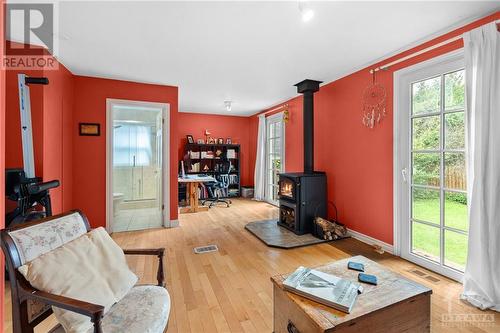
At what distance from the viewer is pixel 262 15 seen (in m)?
1.99

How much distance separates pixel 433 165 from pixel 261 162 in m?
3.92

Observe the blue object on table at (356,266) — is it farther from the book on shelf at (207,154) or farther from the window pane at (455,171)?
the book on shelf at (207,154)

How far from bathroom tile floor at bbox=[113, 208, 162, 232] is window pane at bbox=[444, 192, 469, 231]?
389 cm

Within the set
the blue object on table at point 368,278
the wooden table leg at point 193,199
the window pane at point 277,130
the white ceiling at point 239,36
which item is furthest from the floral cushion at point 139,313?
the window pane at point 277,130

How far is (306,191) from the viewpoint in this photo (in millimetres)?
3523

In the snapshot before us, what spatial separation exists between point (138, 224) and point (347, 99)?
154 inches

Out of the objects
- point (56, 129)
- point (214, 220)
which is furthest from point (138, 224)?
point (56, 129)

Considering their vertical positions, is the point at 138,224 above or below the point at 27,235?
below

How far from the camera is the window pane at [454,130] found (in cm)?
220

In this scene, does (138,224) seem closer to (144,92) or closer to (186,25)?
(144,92)

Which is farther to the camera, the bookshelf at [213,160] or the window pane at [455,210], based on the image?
the bookshelf at [213,160]

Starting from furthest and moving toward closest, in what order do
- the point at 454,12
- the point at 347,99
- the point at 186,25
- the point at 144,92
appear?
the point at 144,92
the point at 347,99
the point at 186,25
the point at 454,12

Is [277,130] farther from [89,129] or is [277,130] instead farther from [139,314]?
[139,314]

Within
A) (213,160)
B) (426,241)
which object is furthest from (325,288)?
(213,160)
